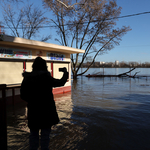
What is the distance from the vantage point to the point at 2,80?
702 centimetres

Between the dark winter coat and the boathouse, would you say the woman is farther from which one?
the boathouse

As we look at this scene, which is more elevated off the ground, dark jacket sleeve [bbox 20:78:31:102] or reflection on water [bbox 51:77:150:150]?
dark jacket sleeve [bbox 20:78:31:102]

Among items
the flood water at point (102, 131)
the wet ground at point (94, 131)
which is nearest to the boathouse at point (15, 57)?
the wet ground at point (94, 131)

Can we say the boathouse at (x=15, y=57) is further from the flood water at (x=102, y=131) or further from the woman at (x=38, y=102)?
the woman at (x=38, y=102)

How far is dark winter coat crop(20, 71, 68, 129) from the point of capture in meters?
2.26

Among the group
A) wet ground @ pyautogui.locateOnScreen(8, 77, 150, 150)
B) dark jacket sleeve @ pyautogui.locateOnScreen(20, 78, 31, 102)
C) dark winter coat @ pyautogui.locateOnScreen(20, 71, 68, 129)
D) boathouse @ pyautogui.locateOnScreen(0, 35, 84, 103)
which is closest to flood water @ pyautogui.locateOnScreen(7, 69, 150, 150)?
wet ground @ pyautogui.locateOnScreen(8, 77, 150, 150)

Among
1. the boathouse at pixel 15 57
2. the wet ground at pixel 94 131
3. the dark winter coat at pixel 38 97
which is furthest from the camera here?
the boathouse at pixel 15 57

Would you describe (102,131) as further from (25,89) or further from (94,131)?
(25,89)

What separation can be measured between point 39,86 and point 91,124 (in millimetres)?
2787

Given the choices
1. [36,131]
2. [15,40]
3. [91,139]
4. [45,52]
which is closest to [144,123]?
[91,139]

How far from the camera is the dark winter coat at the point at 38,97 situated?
226 centimetres

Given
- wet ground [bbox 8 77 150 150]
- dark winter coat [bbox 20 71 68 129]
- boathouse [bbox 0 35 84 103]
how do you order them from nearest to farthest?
1. dark winter coat [bbox 20 71 68 129]
2. wet ground [bbox 8 77 150 150]
3. boathouse [bbox 0 35 84 103]

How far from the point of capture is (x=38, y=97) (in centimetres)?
228

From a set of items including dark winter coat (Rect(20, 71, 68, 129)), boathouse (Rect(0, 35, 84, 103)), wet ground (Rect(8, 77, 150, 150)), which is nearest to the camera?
dark winter coat (Rect(20, 71, 68, 129))
